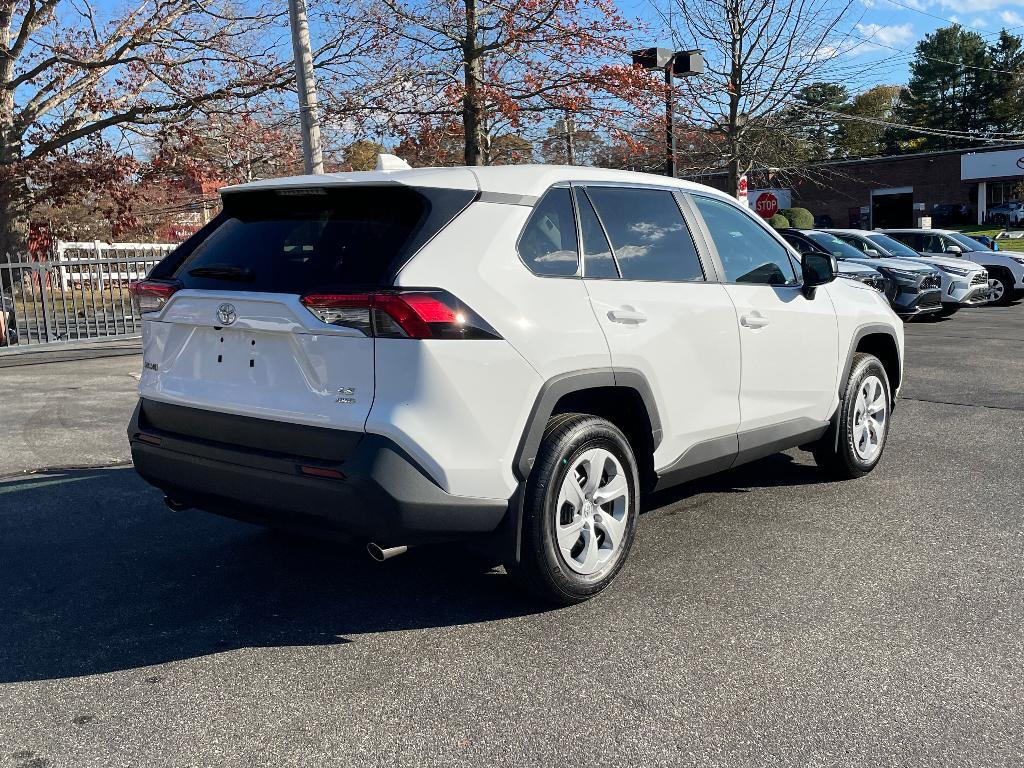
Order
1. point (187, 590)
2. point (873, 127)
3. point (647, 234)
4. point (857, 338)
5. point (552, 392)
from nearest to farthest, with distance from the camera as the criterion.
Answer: point (552, 392) → point (187, 590) → point (647, 234) → point (857, 338) → point (873, 127)

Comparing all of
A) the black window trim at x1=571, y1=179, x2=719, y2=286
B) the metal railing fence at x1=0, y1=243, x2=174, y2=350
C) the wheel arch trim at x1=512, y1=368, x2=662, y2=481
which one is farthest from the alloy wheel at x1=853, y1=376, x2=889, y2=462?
the metal railing fence at x1=0, y1=243, x2=174, y2=350

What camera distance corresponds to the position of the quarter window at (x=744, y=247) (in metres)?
4.99

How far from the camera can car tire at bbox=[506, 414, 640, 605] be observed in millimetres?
3756

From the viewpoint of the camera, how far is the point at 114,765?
285cm

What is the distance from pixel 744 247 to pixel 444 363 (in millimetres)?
2397

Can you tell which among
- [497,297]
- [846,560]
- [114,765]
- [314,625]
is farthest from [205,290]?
[846,560]

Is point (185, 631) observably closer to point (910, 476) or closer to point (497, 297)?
point (497, 297)

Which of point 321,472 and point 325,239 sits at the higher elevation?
point 325,239

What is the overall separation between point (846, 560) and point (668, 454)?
39.9 inches

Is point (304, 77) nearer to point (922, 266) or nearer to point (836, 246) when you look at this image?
point (836, 246)

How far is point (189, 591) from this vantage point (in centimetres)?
425

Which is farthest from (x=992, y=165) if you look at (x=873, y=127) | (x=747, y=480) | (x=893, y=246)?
(x=747, y=480)

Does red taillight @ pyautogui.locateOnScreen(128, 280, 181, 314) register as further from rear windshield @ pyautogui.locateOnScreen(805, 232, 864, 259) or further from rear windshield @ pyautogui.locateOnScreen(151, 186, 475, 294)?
rear windshield @ pyautogui.locateOnScreen(805, 232, 864, 259)

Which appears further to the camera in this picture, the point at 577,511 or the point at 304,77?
the point at 304,77
